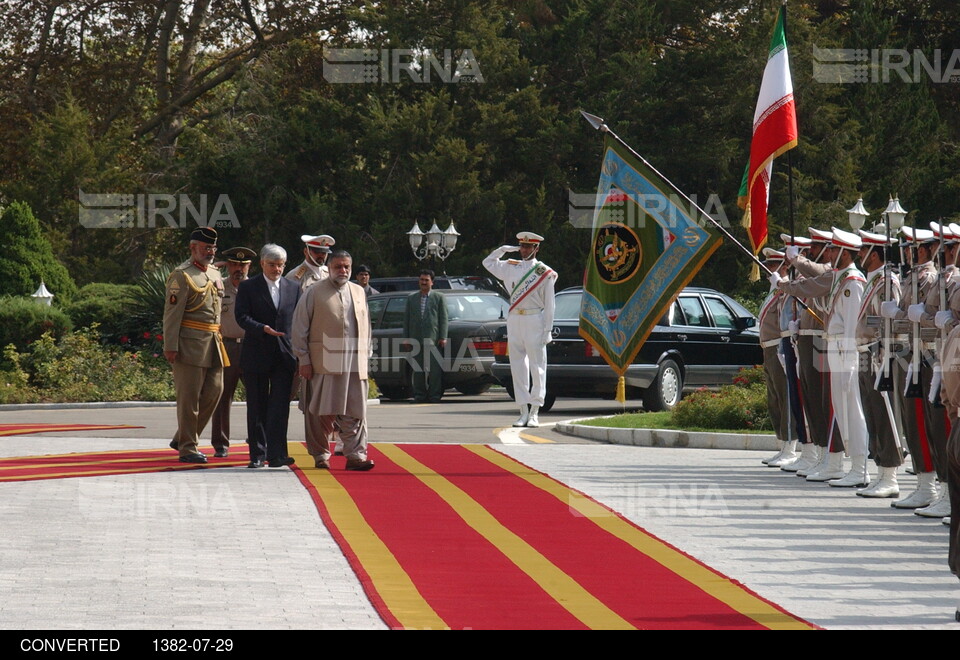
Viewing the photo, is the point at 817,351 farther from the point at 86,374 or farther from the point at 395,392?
Result: the point at 86,374

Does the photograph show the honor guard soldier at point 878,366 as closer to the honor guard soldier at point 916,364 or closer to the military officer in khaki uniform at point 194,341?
the honor guard soldier at point 916,364

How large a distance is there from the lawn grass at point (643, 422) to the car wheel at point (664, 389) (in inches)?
51.5

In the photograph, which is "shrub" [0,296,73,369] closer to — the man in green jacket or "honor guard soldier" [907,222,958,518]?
the man in green jacket

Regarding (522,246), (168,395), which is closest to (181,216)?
(168,395)

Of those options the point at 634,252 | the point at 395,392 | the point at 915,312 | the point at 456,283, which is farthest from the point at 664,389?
the point at 915,312

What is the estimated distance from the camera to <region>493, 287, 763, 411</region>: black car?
19297 mm

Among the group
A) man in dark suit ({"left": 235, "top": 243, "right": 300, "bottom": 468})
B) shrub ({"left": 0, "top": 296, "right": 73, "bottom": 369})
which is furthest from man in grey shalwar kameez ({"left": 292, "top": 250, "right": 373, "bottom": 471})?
shrub ({"left": 0, "top": 296, "right": 73, "bottom": 369})

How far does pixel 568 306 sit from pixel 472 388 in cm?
459

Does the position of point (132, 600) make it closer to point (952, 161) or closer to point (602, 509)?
point (602, 509)

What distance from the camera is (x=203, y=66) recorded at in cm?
4781

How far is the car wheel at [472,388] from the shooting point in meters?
24.2

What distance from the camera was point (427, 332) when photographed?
21828 millimetres

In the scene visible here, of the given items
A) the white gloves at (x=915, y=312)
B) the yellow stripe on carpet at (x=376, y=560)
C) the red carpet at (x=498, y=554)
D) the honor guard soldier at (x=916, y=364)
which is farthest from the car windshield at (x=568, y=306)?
the white gloves at (x=915, y=312)
